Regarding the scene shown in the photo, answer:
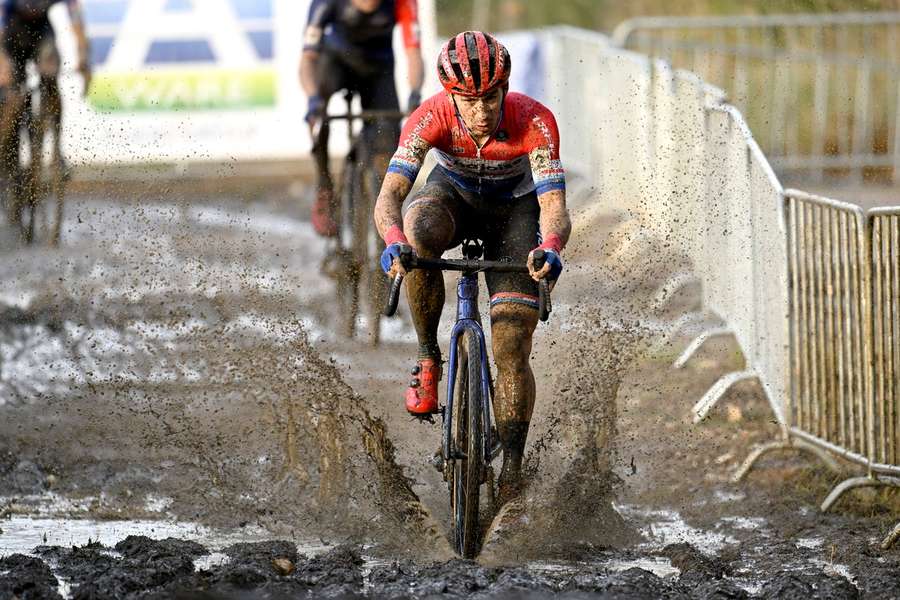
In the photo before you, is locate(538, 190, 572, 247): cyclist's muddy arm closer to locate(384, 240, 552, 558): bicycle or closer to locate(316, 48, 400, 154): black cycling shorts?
locate(384, 240, 552, 558): bicycle

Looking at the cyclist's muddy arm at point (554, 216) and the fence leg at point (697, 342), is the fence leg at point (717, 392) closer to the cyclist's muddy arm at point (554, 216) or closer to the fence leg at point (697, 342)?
the fence leg at point (697, 342)

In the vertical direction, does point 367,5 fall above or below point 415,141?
above

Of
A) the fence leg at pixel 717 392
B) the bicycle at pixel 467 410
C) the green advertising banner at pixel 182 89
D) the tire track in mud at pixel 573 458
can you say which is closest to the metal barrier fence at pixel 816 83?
the green advertising banner at pixel 182 89

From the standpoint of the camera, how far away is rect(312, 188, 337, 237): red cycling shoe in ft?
37.4

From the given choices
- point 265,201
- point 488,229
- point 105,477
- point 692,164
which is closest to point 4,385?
point 105,477

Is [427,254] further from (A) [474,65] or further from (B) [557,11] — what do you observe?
(B) [557,11]

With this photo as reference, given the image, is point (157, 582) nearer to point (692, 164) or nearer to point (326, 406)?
point (326, 406)

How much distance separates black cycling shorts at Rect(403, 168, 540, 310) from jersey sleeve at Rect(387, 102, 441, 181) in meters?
0.22

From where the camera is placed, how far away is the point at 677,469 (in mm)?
8398

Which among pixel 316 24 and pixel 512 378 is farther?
pixel 316 24

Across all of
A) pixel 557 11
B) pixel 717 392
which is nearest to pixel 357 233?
pixel 717 392

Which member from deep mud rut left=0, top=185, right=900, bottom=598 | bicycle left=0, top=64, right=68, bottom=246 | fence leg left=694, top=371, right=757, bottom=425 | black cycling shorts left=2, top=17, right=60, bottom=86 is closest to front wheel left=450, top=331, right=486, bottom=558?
deep mud rut left=0, top=185, right=900, bottom=598

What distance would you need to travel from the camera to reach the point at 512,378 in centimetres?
668

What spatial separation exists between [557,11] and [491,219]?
1885 centimetres
